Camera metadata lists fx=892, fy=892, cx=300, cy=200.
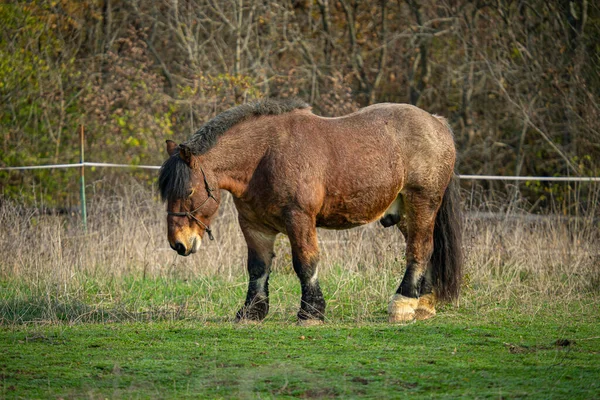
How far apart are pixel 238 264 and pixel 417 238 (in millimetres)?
3360

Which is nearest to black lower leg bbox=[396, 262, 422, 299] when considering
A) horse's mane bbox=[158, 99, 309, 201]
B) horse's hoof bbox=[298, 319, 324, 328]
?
horse's hoof bbox=[298, 319, 324, 328]

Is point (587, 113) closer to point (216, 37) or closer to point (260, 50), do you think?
point (260, 50)

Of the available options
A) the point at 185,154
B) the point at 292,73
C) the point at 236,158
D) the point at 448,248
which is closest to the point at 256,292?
the point at 236,158

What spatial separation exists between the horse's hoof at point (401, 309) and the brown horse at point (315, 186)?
0.04 ft

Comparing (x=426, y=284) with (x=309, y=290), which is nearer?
(x=309, y=290)

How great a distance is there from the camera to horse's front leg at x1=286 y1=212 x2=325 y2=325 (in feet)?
25.6

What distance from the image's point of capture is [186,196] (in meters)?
7.71

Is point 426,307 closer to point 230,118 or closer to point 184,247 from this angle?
point 184,247

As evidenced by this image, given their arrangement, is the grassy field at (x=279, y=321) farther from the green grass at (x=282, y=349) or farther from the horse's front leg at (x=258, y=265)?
the horse's front leg at (x=258, y=265)

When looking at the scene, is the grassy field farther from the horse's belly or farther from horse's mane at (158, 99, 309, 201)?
horse's mane at (158, 99, 309, 201)

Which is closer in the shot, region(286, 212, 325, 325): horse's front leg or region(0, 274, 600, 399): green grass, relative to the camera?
region(0, 274, 600, 399): green grass

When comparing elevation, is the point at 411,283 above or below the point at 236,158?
below

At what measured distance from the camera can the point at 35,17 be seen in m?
16.1

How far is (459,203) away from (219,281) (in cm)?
306
